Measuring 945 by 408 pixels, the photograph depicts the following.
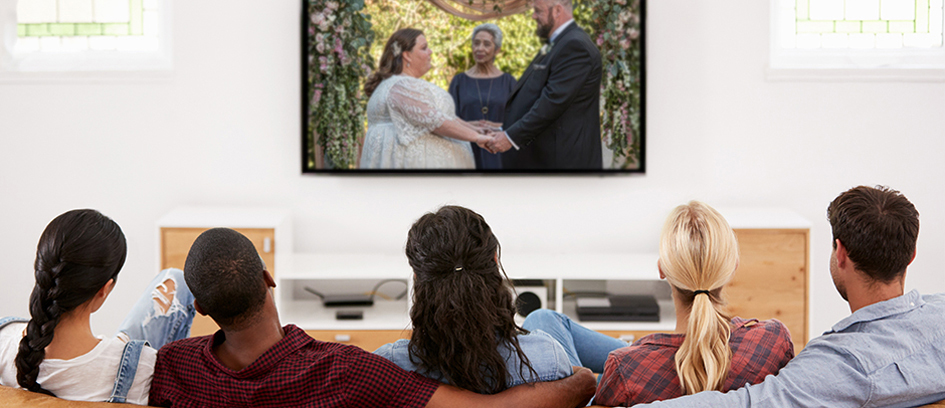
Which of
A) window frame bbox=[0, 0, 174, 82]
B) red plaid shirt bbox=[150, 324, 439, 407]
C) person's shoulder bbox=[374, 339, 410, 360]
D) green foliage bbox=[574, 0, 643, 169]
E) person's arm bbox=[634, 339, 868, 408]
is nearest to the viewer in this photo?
person's arm bbox=[634, 339, 868, 408]

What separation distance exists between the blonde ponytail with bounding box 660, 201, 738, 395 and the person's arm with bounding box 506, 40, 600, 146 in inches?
71.7

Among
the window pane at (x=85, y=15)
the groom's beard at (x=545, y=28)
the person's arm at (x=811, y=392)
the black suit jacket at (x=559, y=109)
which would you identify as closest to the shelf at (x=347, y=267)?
the black suit jacket at (x=559, y=109)

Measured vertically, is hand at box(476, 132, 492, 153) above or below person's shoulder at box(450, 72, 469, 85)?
below

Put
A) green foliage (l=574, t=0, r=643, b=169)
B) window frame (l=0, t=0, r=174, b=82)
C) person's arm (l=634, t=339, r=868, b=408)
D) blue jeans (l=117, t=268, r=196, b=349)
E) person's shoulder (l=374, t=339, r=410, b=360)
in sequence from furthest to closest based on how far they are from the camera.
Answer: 1. window frame (l=0, t=0, r=174, b=82)
2. green foliage (l=574, t=0, r=643, b=169)
3. blue jeans (l=117, t=268, r=196, b=349)
4. person's shoulder (l=374, t=339, r=410, b=360)
5. person's arm (l=634, t=339, r=868, b=408)

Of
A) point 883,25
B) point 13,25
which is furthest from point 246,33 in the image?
point 883,25

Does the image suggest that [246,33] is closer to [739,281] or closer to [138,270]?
[138,270]

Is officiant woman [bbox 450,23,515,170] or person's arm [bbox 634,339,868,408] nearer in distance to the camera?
person's arm [bbox 634,339,868,408]

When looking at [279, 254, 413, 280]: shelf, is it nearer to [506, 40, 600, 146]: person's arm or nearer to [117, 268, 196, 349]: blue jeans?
[506, 40, 600, 146]: person's arm

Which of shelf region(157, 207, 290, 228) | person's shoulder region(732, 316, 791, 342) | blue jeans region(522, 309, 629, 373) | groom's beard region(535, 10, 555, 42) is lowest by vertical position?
blue jeans region(522, 309, 629, 373)

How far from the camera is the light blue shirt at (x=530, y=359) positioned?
4.31 ft

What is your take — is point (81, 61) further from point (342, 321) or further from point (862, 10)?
point (862, 10)

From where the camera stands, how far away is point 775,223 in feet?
9.53

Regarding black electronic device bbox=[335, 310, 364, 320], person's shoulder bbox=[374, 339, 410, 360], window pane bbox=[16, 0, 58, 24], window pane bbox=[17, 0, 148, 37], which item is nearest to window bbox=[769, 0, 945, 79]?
→ black electronic device bbox=[335, 310, 364, 320]

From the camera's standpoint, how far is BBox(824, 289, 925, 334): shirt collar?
119 centimetres
